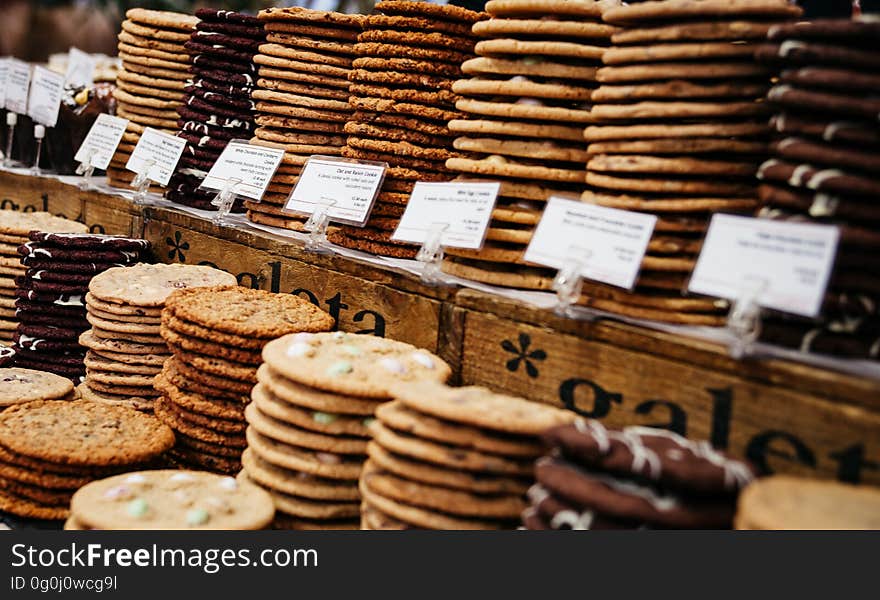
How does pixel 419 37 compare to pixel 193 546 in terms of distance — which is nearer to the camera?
pixel 193 546

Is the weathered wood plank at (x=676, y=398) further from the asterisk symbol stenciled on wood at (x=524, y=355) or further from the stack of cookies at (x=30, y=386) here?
the stack of cookies at (x=30, y=386)

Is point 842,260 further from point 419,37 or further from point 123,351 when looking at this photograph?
point 123,351

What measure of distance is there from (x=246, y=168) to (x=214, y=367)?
1.12 m

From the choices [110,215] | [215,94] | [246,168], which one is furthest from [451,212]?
[110,215]

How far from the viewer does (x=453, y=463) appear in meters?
1.71

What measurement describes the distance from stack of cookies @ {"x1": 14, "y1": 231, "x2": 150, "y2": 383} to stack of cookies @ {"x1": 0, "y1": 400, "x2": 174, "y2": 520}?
2.83 feet

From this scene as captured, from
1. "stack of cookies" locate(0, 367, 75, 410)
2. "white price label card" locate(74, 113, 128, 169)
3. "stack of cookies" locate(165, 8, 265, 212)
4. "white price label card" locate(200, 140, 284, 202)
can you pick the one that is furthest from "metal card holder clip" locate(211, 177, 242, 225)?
"white price label card" locate(74, 113, 128, 169)

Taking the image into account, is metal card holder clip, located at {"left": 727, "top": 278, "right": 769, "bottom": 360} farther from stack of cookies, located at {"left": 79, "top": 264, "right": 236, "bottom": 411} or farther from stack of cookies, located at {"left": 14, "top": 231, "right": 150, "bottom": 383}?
stack of cookies, located at {"left": 14, "top": 231, "right": 150, "bottom": 383}

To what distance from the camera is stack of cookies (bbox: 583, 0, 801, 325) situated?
198cm

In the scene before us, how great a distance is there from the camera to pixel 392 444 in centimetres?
176

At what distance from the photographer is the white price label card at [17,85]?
4.79 meters

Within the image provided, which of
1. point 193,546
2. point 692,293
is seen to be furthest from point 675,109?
point 193,546

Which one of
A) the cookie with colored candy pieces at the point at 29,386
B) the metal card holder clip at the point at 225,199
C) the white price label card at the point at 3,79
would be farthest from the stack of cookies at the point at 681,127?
the white price label card at the point at 3,79

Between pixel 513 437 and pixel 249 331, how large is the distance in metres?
0.99
